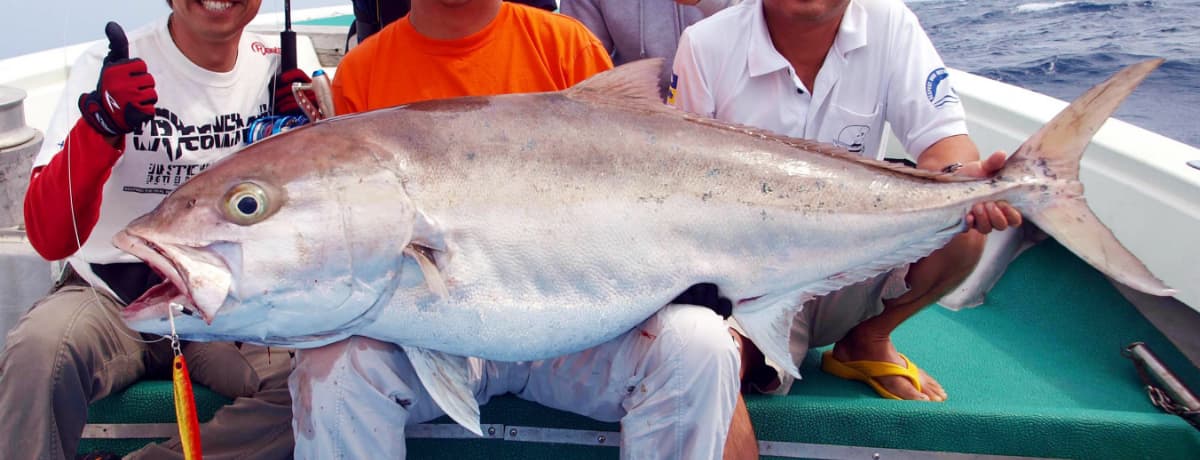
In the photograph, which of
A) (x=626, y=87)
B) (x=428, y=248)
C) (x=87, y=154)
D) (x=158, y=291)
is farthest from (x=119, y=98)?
(x=626, y=87)

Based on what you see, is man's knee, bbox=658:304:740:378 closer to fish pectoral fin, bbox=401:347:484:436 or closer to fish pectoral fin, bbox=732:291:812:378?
fish pectoral fin, bbox=732:291:812:378

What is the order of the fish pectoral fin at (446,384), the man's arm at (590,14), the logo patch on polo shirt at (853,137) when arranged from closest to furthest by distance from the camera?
the fish pectoral fin at (446,384)
the logo patch on polo shirt at (853,137)
the man's arm at (590,14)

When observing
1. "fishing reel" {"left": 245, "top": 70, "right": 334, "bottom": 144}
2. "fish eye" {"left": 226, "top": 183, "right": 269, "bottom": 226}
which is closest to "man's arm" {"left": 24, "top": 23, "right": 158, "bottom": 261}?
"fishing reel" {"left": 245, "top": 70, "right": 334, "bottom": 144}

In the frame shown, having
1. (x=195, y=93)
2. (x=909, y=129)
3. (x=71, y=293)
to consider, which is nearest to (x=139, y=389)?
(x=71, y=293)

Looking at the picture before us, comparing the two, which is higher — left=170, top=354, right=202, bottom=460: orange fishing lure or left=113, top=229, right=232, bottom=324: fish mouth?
left=113, top=229, right=232, bottom=324: fish mouth

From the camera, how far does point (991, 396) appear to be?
2.64m

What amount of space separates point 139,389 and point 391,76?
3.98 feet

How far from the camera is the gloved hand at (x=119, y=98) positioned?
2010 mm

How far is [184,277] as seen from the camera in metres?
1.55

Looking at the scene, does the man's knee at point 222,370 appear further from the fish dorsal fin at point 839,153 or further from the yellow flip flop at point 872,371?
the yellow flip flop at point 872,371

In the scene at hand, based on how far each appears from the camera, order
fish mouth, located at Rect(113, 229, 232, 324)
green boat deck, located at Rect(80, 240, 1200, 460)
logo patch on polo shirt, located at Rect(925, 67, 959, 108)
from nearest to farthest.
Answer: fish mouth, located at Rect(113, 229, 232, 324) → green boat deck, located at Rect(80, 240, 1200, 460) → logo patch on polo shirt, located at Rect(925, 67, 959, 108)

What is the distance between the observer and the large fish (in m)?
1.64

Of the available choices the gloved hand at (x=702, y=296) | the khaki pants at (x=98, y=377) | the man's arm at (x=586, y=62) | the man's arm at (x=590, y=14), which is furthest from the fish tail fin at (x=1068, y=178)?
the khaki pants at (x=98, y=377)

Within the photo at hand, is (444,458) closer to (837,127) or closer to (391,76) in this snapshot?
(391,76)
